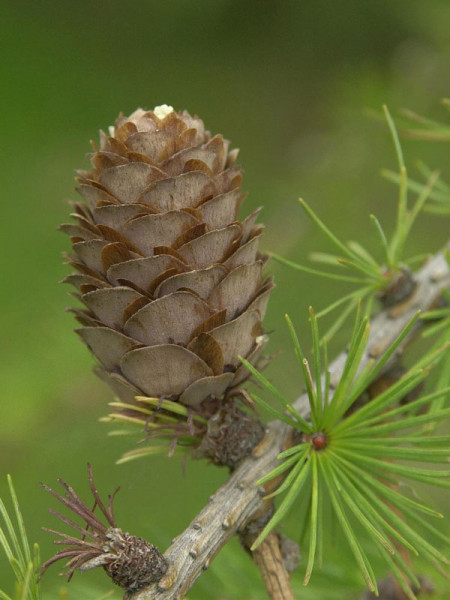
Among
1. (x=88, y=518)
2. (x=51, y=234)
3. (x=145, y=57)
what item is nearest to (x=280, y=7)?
(x=145, y=57)

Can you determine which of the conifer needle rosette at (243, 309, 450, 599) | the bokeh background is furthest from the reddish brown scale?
the bokeh background

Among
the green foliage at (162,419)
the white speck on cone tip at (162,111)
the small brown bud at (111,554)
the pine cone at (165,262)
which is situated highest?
the white speck on cone tip at (162,111)

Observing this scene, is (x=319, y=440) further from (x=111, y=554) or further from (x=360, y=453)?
(x=111, y=554)

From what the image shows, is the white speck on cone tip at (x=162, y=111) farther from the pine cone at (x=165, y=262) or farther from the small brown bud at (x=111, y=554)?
the small brown bud at (x=111, y=554)

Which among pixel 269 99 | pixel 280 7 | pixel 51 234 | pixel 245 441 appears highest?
pixel 280 7

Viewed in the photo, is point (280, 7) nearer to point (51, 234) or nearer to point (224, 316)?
point (51, 234)

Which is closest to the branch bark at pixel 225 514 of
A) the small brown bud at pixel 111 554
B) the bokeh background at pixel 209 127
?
the small brown bud at pixel 111 554
